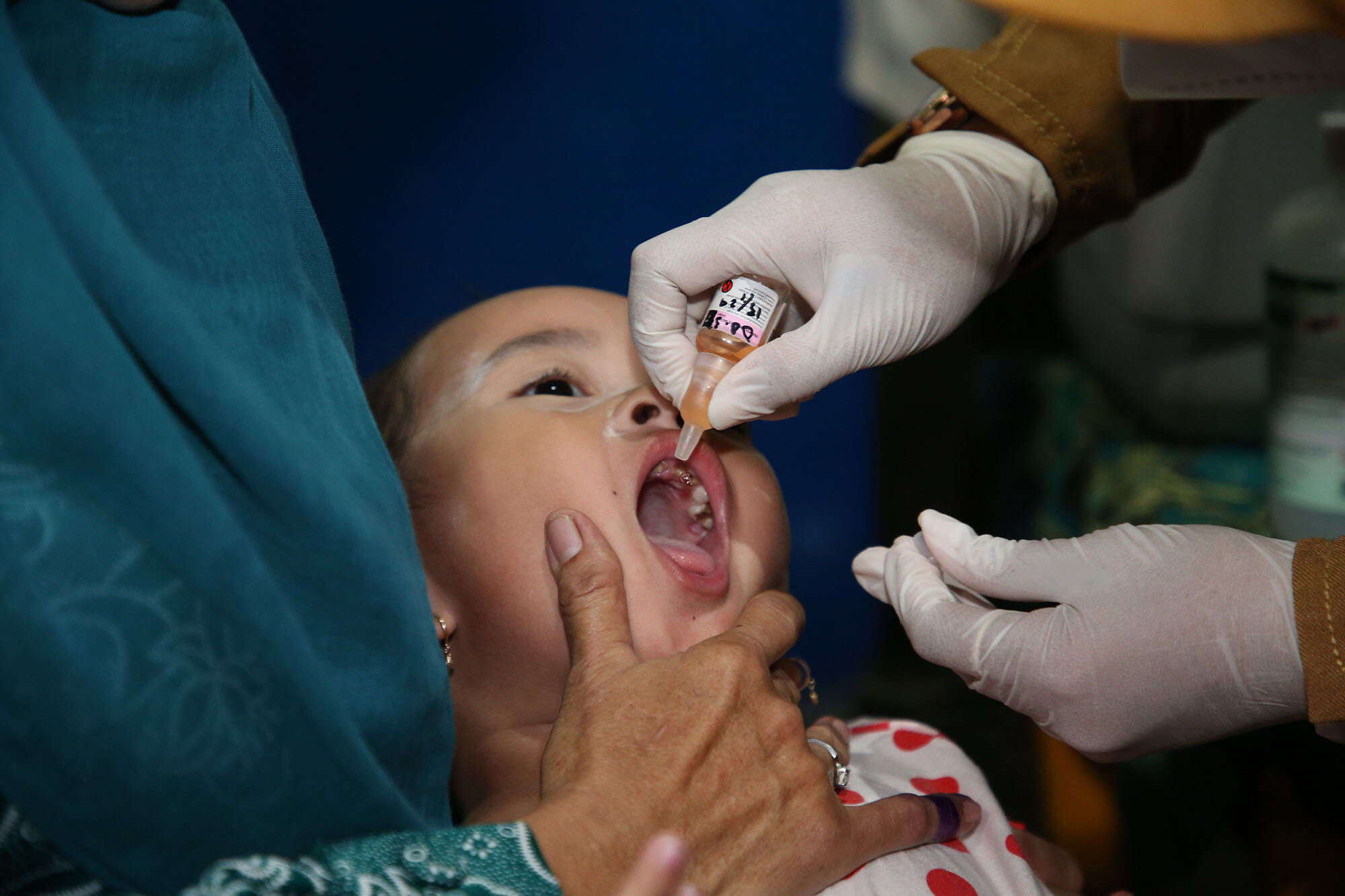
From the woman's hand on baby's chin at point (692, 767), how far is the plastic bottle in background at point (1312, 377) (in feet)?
2.52

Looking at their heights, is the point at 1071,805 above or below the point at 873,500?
below

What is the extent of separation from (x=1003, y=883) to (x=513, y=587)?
1.86ft

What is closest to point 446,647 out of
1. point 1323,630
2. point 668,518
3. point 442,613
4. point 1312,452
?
point 442,613

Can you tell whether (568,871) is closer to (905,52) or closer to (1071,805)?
(1071,805)

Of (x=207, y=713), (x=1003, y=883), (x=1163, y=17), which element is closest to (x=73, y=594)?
(x=207, y=713)

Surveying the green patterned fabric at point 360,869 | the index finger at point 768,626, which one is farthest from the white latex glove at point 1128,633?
the green patterned fabric at point 360,869

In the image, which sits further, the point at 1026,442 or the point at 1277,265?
the point at 1026,442

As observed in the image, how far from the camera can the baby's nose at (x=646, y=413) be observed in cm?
110

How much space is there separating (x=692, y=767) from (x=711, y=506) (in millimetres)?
322

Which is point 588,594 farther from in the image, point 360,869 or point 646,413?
point 360,869

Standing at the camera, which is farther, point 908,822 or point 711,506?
point 711,506

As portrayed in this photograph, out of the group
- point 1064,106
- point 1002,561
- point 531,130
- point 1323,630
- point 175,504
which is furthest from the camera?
point 531,130

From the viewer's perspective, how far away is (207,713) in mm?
680

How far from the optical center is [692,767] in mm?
872
